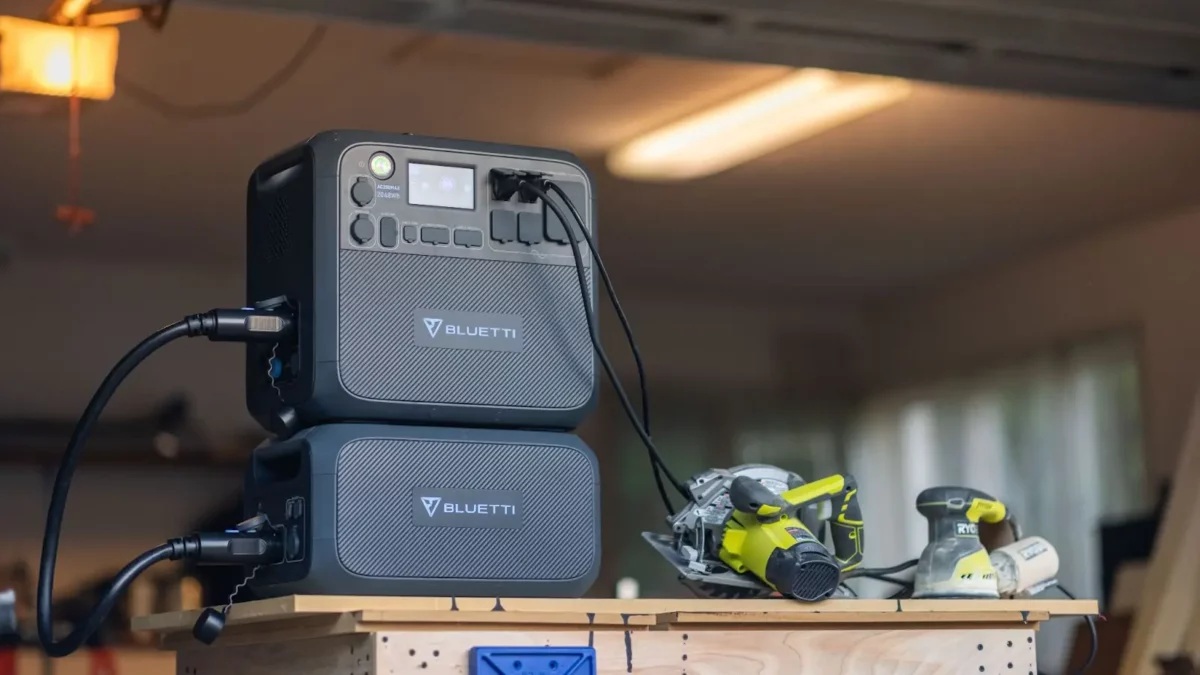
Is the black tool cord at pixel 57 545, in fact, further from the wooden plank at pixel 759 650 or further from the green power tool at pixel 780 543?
the green power tool at pixel 780 543

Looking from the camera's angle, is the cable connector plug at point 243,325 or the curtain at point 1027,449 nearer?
the cable connector plug at point 243,325

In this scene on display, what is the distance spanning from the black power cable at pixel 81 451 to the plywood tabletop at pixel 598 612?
0.09 meters

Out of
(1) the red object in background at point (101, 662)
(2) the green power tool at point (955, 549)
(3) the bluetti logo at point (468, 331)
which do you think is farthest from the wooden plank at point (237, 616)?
(1) the red object in background at point (101, 662)

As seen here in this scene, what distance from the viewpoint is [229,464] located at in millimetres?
3031

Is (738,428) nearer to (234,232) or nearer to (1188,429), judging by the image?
(1188,429)

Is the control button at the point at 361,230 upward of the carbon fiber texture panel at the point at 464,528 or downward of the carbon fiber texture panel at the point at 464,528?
upward

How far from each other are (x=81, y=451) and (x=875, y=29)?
230 cm

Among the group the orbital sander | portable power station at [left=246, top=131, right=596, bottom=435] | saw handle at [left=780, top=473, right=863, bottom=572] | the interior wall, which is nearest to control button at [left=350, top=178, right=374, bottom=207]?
portable power station at [left=246, top=131, right=596, bottom=435]

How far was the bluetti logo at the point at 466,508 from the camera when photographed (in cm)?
118

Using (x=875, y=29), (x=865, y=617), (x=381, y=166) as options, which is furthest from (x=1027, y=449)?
(x=381, y=166)

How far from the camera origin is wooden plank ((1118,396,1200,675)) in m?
3.04

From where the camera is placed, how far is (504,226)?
1.26 metres

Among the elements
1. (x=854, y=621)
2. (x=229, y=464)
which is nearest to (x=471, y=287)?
Result: (x=854, y=621)

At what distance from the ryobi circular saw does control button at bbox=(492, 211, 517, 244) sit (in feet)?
0.90
